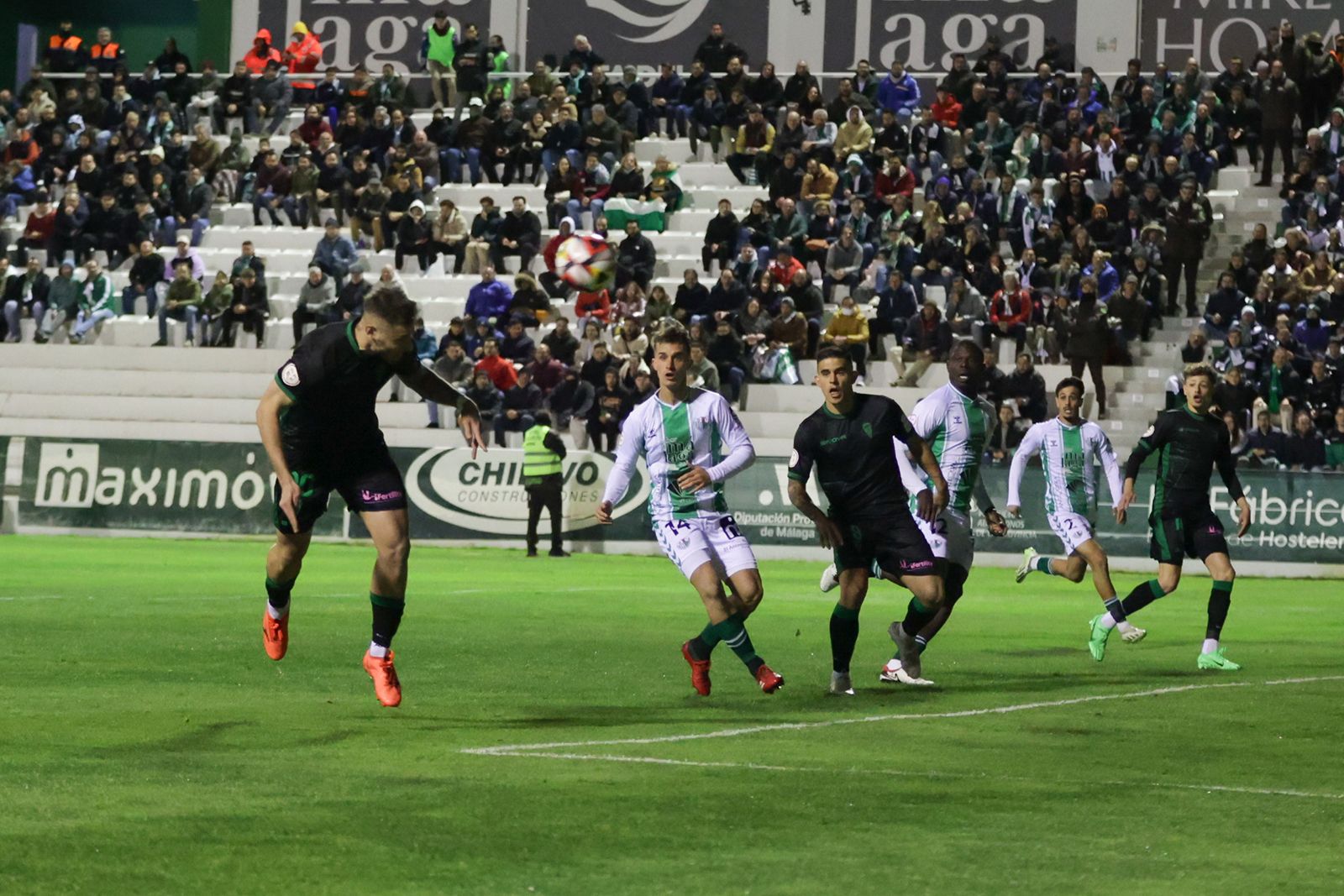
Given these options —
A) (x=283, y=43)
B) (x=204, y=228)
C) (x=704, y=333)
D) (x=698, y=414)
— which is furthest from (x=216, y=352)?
(x=698, y=414)

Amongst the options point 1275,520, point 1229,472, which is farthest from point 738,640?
point 1275,520

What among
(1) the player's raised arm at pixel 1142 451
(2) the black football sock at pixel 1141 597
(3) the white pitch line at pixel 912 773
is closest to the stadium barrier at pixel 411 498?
(2) the black football sock at pixel 1141 597

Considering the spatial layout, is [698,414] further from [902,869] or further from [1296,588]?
[1296,588]

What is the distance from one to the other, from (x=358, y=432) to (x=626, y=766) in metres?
2.68

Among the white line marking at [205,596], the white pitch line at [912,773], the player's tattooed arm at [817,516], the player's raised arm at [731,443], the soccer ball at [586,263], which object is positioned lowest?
the white line marking at [205,596]

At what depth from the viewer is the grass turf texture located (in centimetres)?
679

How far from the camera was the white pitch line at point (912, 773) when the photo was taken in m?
8.75

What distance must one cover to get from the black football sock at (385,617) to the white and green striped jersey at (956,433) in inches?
170

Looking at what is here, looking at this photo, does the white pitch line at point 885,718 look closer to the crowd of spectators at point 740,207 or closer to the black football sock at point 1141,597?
the black football sock at point 1141,597

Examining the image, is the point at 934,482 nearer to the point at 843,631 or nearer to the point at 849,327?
the point at 843,631

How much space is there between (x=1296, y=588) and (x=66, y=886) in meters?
20.9

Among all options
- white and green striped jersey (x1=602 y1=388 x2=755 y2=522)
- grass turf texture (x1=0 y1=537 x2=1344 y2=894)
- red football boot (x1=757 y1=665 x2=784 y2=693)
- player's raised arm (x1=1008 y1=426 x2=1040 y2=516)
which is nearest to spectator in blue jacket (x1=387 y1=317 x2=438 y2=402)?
grass turf texture (x1=0 y1=537 x2=1344 y2=894)

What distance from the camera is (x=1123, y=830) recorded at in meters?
7.66

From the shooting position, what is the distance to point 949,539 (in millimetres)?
13578
